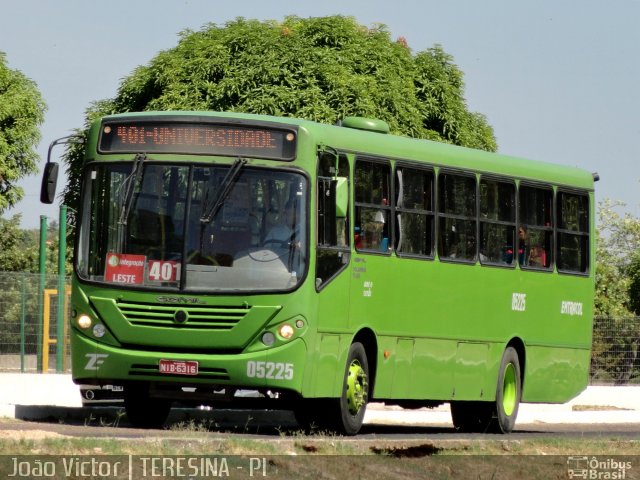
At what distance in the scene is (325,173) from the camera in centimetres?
1803

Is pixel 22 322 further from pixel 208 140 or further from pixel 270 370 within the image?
pixel 270 370

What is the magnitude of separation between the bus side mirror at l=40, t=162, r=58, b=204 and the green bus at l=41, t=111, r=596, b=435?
0.9 inches

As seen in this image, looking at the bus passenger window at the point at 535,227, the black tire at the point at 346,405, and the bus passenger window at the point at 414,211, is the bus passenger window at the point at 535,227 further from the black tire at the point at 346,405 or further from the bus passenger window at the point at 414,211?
the black tire at the point at 346,405

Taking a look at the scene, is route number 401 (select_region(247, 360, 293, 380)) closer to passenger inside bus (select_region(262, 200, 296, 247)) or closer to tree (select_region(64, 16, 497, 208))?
passenger inside bus (select_region(262, 200, 296, 247))

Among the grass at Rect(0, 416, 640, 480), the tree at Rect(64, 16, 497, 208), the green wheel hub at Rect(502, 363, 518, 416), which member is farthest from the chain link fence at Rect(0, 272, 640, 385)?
the tree at Rect(64, 16, 497, 208)

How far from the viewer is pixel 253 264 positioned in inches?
682

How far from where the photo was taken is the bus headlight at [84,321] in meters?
17.8

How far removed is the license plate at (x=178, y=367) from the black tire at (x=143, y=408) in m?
1.07

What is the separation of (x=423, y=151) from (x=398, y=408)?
32.4 feet

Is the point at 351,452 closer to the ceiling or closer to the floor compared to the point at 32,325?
closer to the floor

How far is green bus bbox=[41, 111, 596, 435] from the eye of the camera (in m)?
17.3

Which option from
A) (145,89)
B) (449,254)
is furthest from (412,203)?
(145,89)

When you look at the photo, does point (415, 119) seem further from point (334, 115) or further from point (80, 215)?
point (80, 215)

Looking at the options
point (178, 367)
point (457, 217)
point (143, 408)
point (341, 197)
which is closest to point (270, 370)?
point (178, 367)
